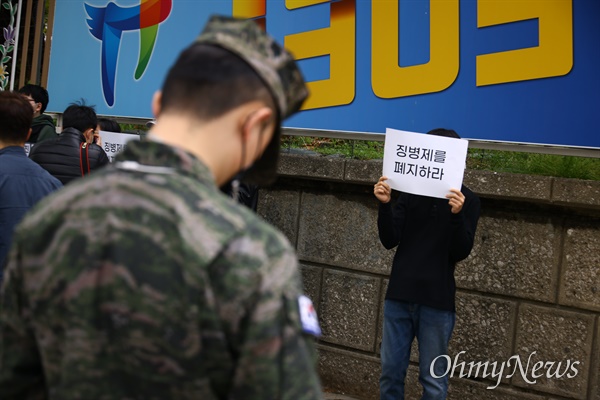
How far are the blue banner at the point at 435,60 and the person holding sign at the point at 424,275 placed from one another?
2.82ft

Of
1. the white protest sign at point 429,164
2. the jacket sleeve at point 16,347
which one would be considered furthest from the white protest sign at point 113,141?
the jacket sleeve at point 16,347

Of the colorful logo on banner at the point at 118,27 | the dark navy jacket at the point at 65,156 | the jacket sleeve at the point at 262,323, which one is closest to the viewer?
the jacket sleeve at the point at 262,323

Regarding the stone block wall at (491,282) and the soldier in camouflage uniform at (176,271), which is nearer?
the soldier in camouflage uniform at (176,271)

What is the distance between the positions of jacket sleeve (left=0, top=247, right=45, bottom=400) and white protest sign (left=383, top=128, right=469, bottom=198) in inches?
120

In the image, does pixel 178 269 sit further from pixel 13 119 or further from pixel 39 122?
pixel 39 122

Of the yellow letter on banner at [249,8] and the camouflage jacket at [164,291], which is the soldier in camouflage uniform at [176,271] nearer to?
the camouflage jacket at [164,291]

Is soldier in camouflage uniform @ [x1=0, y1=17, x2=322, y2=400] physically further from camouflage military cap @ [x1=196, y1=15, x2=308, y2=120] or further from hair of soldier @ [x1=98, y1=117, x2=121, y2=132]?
hair of soldier @ [x1=98, y1=117, x2=121, y2=132]

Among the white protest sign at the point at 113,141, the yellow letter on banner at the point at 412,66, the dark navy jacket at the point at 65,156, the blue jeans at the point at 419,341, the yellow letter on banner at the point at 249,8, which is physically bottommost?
the blue jeans at the point at 419,341

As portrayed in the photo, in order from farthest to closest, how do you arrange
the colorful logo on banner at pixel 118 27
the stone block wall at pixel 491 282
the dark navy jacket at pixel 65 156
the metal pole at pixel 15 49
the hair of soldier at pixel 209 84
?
the metal pole at pixel 15 49, the colorful logo on banner at pixel 118 27, the dark navy jacket at pixel 65 156, the stone block wall at pixel 491 282, the hair of soldier at pixel 209 84

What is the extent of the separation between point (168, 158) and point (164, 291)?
0.23 meters

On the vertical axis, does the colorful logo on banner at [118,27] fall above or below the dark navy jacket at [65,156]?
above

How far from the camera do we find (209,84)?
133 centimetres

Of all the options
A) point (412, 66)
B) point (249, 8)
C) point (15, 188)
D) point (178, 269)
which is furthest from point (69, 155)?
point (178, 269)

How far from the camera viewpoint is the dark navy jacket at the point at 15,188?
3.81m
